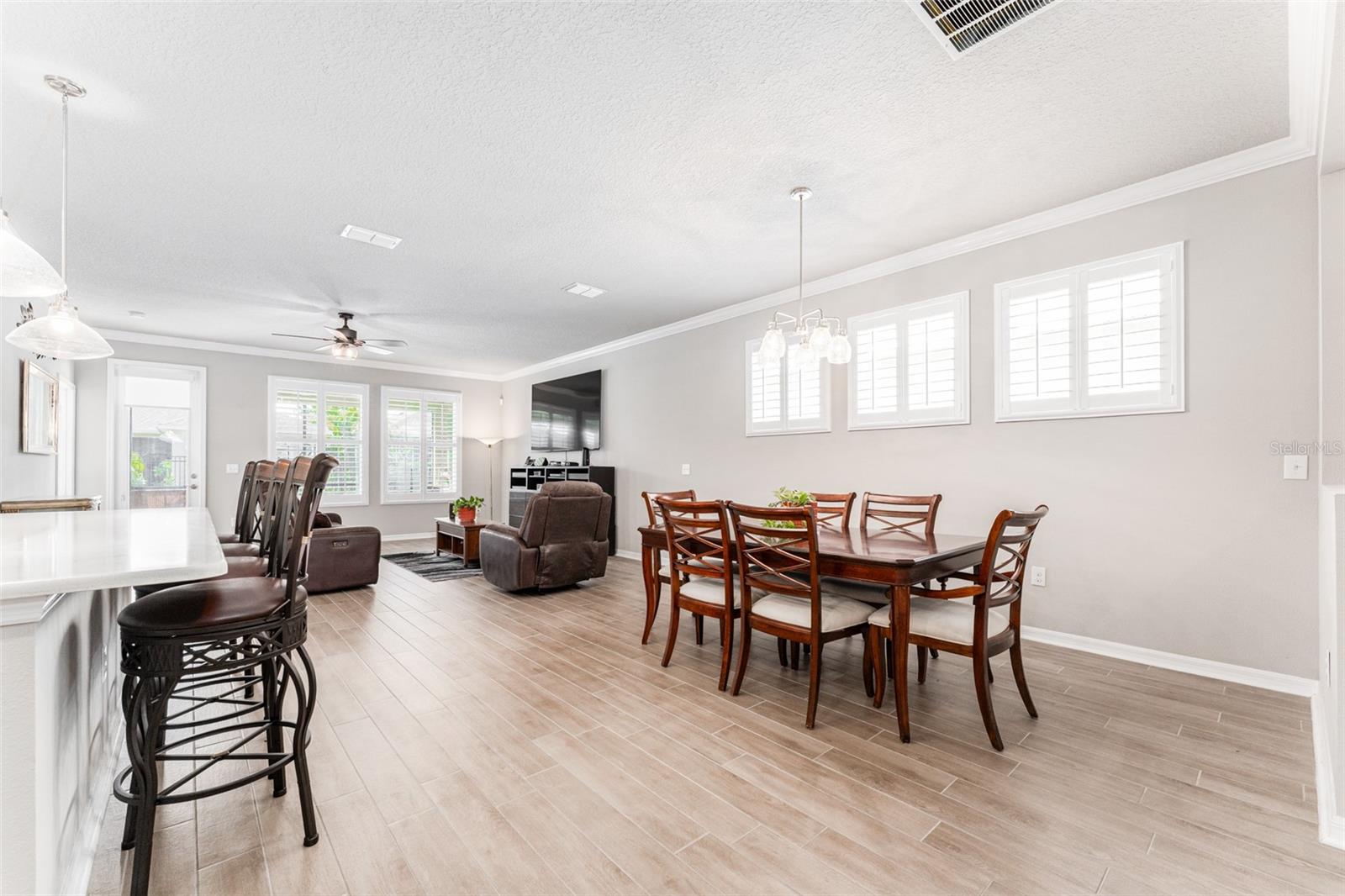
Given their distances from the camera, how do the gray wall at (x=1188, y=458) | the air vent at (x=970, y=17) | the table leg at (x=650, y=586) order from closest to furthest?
1. the air vent at (x=970, y=17)
2. the gray wall at (x=1188, y=458)
3. the table leg at (x=650, y=586)

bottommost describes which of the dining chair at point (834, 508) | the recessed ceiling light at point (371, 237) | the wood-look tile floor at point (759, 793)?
the wood-look tile floor at point (759, 793)

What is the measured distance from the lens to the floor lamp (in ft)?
32.7

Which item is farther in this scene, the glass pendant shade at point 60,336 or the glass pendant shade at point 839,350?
the glass pendant shade at point 839,350

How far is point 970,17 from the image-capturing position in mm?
2049

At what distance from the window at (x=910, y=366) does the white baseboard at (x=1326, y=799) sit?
2.28 metres

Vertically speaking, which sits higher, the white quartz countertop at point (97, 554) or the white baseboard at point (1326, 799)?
the white quartz countertop at point (97, 554)

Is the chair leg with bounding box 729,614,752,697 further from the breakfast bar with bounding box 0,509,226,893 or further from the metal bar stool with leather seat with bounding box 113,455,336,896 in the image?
the breakfast bar with bounding box 0,509,226,893

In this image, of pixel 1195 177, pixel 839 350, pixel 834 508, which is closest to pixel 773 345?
pixel 839 350

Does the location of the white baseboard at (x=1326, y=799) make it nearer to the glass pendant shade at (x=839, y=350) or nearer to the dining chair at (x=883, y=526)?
the dining chair at (x=883, y=526)

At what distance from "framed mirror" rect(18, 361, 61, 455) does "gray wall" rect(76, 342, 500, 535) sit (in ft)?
5.48

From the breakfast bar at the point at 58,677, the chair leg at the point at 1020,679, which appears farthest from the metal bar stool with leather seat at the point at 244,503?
the chair leg at the point at 1020,679

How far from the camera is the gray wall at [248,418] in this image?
6.64 meters

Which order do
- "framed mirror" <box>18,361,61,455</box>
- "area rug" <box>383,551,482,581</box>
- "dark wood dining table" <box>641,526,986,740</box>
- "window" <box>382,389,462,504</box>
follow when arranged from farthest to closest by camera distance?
"window" <box>382,389,462,504</box>, "area rug" <box>383,551,482,581</box>, "framed mirror" <box>18,361,61,455</box>, "dark wood dining table" <box>641,526,986,740</box>

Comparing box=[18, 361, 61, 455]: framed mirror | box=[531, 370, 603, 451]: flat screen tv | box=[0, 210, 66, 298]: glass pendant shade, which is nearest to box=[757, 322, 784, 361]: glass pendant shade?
box=[0, 210, 66, 298]: glass pendant shade
